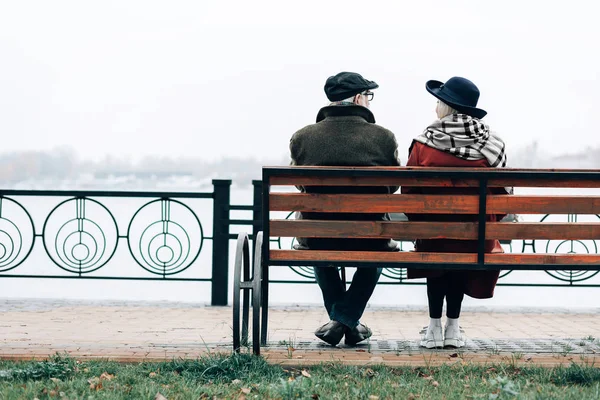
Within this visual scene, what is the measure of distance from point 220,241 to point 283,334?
2.40 m

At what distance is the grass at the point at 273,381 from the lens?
4242 mm

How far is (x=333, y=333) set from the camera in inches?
222

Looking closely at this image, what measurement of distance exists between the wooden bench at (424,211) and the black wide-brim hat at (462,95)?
59 centimetres

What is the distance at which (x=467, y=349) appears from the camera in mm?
5594

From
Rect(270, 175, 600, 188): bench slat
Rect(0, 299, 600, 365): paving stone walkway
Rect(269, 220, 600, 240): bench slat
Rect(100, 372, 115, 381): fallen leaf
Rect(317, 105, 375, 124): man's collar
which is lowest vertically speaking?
Rect(0, 299, 600, 365): paving stone walkway

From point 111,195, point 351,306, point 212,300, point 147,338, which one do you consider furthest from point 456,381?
point 111,195

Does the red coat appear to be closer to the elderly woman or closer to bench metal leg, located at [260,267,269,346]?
the elderly woman

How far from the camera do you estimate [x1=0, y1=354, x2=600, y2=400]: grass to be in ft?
13.9

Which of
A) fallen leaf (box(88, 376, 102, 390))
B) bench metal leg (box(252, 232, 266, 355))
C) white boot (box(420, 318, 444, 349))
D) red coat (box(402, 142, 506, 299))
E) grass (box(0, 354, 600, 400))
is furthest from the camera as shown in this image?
white boot (box(420, 318, 444, 349))

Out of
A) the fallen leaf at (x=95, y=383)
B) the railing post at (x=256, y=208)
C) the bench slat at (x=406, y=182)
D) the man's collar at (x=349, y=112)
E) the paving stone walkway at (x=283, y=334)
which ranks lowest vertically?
the paving stone walkway at (x=283, y=334)

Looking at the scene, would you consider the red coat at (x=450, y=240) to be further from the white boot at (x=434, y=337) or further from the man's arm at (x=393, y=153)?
the white boot at (x=434, y=337)

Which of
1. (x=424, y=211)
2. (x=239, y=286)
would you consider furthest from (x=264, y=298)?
(x=424, y=211)

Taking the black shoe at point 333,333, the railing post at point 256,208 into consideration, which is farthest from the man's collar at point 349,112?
the railing post at point 256,208

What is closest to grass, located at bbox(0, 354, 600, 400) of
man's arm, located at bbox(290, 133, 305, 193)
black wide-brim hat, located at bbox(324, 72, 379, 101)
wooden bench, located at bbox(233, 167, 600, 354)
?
wooden bench, located at bbox(233, 167, 600, 354)
